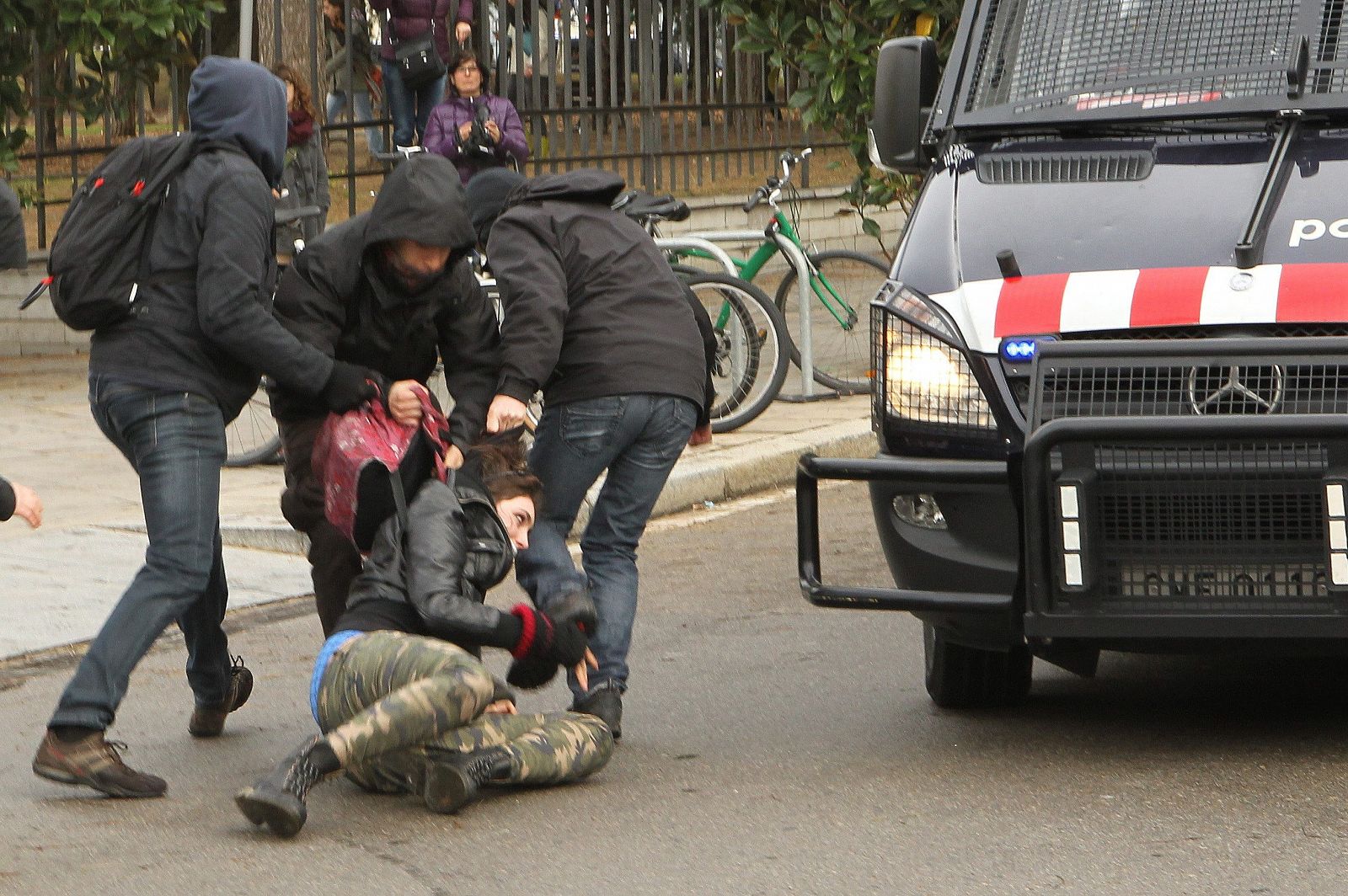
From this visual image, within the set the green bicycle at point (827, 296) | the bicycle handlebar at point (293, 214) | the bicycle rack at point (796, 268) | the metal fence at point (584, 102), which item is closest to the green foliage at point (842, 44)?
the green bicycle at point (827, 296)

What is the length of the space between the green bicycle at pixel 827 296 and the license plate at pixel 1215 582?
6.51m

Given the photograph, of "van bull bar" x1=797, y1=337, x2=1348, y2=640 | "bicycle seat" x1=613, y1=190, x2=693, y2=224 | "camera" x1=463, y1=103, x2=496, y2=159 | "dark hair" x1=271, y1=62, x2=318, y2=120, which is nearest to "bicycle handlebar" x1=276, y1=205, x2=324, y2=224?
"bicycle seat" x1=613, y1=190, x2=693, y2=224

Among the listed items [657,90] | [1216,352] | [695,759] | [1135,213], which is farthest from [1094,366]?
[657,90]

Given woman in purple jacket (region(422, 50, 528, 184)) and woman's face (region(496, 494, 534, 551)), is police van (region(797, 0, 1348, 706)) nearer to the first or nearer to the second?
woman's face (region(496, 494, 534, 551))

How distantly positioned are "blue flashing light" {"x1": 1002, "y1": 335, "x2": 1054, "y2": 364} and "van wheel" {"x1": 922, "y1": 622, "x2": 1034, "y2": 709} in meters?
0.92

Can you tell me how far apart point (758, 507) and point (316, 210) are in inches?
91.2

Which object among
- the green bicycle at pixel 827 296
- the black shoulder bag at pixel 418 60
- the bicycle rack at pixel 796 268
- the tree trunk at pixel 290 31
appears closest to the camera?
the bicycle rack at pixel 796 268

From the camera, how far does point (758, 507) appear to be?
9.02 m

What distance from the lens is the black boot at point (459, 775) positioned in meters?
4.54

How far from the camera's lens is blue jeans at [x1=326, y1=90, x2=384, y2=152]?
13617mm

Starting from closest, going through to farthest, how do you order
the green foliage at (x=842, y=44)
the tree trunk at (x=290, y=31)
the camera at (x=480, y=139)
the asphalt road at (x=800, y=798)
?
the asphalt road at (x=800, y=798)
the camera at (x=480, y=139)
the green foliage at (x=842, y=44)
the tree trunk at (x=290, y=31)

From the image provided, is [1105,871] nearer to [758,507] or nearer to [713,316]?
[758,507]

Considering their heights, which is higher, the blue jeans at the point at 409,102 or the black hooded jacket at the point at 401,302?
the blue jeans at the point at 409,102

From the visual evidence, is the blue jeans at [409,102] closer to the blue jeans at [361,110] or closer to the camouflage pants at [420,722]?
the blue jeans at [361,110]
